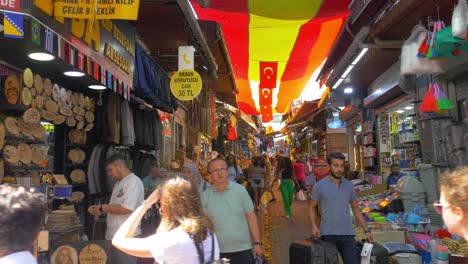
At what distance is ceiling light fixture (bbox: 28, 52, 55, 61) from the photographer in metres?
4.27

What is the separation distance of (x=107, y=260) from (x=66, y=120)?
2754mm

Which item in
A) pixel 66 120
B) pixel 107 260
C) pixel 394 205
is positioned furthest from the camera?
pixel 394 205

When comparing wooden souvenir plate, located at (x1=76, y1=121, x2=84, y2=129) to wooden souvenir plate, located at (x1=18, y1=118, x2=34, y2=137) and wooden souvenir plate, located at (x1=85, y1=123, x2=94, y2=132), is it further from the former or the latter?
wooden souvenir plate, located at (x1=18, y1=118, x2=34, y2=137)

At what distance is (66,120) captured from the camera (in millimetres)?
5992

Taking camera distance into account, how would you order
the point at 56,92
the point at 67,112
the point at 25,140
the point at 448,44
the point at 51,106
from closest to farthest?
the point at 448,44 < the point at 25,140 < the point at 51,106 < the point at 56,92 < the point at 67,112

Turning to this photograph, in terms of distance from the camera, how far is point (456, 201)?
71.1 inches

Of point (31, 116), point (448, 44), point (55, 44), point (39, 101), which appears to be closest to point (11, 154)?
point (31, 116)

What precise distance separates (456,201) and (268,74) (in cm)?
901

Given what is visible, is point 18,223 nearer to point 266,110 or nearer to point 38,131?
point 38,131

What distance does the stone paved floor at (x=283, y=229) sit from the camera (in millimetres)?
7535

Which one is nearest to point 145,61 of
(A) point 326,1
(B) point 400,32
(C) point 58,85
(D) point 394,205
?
(C) point 58,85

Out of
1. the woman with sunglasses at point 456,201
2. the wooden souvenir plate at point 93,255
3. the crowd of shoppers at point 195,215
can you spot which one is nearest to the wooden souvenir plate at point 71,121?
the crowd of shoppers at point 195,215

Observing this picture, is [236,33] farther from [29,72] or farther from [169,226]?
[169,226]

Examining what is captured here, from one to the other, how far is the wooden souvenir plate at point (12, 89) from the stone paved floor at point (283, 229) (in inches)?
182
